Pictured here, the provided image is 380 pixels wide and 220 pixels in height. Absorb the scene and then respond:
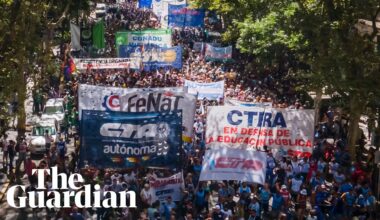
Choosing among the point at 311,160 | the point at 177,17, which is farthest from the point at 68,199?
the point at 177,17

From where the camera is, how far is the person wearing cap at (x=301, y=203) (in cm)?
1758

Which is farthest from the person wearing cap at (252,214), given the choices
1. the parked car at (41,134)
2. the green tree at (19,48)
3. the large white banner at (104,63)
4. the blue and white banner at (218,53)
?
the blue and white banner at (218,53)

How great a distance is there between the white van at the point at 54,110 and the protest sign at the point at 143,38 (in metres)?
8.75

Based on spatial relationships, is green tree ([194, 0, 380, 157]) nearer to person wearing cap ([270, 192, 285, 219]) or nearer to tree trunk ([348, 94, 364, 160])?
tree trunk ([348, 94, 364, 160])

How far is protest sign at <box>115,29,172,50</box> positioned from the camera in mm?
38750

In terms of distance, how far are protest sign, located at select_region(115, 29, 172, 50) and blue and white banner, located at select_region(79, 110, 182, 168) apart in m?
19.9

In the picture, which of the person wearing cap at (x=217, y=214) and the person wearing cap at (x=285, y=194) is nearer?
the person wearing cap at (x=217, y=214)

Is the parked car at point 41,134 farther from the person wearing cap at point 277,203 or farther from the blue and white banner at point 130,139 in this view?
the person wearing cap at point 277,203

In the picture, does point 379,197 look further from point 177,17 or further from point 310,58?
point 177,17

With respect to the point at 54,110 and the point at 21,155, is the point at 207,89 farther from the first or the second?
the point at 21,155

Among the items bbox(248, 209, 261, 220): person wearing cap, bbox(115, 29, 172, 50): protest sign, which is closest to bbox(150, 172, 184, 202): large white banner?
bbox(248, 209, 261, 220): person wearing cap

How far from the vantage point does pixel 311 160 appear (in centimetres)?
2133

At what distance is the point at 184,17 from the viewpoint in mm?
49062

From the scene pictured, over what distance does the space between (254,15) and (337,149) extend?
20.0 metres
